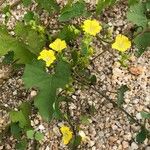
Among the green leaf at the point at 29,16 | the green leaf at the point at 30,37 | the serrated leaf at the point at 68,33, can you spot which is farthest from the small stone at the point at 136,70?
the green leaf at the point at 29,16

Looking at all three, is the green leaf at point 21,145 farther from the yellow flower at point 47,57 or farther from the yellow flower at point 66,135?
the yellow flower at point 47,57

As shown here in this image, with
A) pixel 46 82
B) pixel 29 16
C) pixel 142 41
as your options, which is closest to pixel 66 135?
pixel 46 82

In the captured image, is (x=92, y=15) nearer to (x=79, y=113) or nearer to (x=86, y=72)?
(x=86, y=72)

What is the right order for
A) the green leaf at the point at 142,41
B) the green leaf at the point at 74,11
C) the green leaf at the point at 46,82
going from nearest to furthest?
the green leaf at the point at 46,82 → the green leaf at the point at 142,41 → the green leaf at the point at 74,11

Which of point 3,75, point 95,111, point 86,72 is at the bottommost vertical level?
point 95,111

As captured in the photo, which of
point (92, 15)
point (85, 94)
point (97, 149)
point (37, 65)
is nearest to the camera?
point (37, 65)

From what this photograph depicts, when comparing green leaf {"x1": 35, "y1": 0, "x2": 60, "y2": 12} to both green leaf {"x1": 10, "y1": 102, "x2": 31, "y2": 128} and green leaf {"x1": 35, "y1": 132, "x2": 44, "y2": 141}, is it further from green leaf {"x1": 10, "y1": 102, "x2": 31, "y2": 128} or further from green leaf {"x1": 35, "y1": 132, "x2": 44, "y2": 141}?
green leaf {"x1": 35, "y1": 132, "x2": 44, "y2": 141}

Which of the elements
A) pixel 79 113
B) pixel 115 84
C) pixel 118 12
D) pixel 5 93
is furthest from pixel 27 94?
pixel 118 12
